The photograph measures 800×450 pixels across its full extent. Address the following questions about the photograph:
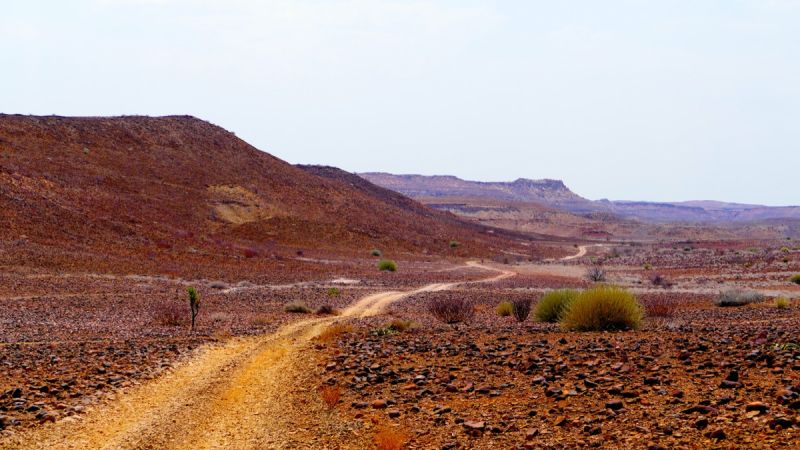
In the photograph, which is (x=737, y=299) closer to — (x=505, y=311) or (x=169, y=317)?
(x=505, y=311)

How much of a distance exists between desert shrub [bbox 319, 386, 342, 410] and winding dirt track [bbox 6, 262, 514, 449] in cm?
40

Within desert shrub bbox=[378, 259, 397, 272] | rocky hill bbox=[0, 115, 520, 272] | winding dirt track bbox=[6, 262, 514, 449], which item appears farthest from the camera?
desert shrub bbox=[378, 259, 397, 272]

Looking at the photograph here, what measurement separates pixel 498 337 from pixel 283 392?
4.39 metres

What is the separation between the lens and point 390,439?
821 centimetres

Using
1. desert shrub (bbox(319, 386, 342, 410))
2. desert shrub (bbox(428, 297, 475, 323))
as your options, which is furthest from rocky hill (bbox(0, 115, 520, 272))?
desert shrub (bbox(319, 386, 342, 410))

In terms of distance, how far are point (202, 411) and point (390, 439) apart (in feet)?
10.2

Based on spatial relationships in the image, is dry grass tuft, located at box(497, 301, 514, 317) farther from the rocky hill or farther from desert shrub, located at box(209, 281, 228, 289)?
the rocky hill

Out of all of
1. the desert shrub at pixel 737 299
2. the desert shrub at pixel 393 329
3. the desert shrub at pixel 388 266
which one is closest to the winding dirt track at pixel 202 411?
the desert shrub at pixel 393 329

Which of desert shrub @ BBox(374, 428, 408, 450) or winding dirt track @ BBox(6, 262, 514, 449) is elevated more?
desert shrub @ BBox(374, 428, 408, 450)

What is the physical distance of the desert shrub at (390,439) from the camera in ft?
26.4

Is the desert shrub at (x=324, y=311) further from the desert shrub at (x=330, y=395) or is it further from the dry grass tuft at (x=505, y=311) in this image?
the desert shrub at (x=330, y=395)

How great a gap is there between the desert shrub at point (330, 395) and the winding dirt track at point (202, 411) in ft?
1.31

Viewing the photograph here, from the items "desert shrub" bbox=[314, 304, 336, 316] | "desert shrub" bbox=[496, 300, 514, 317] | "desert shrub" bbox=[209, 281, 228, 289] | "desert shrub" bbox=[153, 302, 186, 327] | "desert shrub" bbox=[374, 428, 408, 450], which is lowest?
"desert shrub" bbox=[209, 281, 228, 289]

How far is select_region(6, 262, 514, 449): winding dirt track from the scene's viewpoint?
8.70m
